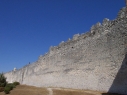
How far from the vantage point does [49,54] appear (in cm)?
3195

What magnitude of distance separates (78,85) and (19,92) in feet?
19.9

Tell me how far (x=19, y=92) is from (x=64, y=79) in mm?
7312

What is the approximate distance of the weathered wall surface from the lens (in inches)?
667

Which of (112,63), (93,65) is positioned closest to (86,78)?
(93,65)

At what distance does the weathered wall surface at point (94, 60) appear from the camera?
1695 centimetres

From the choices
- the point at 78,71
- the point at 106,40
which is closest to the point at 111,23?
the point at 106,40

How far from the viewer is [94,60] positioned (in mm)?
20391

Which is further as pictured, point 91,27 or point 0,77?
point 0,77

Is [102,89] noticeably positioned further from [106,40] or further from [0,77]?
[0,77]

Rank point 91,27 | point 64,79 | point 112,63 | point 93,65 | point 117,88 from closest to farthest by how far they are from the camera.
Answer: point 117,88 < point 112,63 < point 93,65 < point 91,27 < point 64,79

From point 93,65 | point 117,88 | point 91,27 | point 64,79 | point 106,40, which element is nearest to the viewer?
point 117,88

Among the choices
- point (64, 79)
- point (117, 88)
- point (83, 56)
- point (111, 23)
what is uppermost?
point (111, 23)

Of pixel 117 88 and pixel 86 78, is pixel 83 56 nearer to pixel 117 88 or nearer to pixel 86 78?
pixel 86 78

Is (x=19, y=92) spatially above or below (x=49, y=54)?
below
